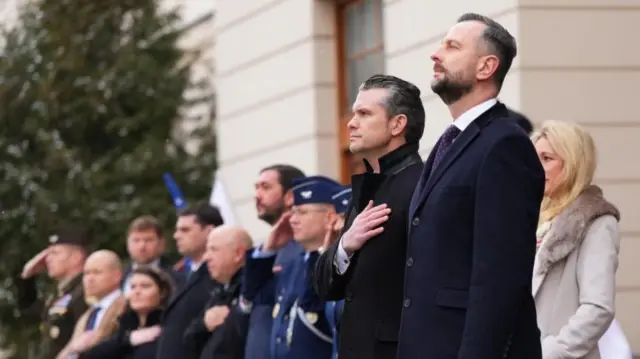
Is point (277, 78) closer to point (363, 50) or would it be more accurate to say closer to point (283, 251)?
point (363, 50)

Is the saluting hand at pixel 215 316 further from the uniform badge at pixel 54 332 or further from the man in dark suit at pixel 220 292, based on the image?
the uniform badge at pixel 54 332

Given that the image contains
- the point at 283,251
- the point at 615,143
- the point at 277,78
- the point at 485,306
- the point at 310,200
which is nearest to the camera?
the point at 485,306

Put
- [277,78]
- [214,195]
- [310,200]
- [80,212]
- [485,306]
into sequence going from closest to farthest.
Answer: [485,306] → [310,200] → [214,195] → [277,78] → [80,212]

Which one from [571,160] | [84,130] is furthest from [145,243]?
[571,160]

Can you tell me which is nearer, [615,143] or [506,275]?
[506,275]

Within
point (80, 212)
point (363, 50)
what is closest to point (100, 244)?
point (80, 212)

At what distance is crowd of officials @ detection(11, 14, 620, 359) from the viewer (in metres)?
4.92

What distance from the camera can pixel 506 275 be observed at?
4.86 m

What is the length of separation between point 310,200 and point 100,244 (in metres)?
7.85

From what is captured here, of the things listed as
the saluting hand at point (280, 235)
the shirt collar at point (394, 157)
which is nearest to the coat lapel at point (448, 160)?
the shirt collar at point (394, 157)

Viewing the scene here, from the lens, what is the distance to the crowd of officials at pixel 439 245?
4.92 meters

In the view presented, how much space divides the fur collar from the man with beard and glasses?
2.12 m

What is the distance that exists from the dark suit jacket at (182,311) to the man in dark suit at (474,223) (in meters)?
4.39

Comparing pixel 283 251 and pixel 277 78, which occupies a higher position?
pixel 277 78
